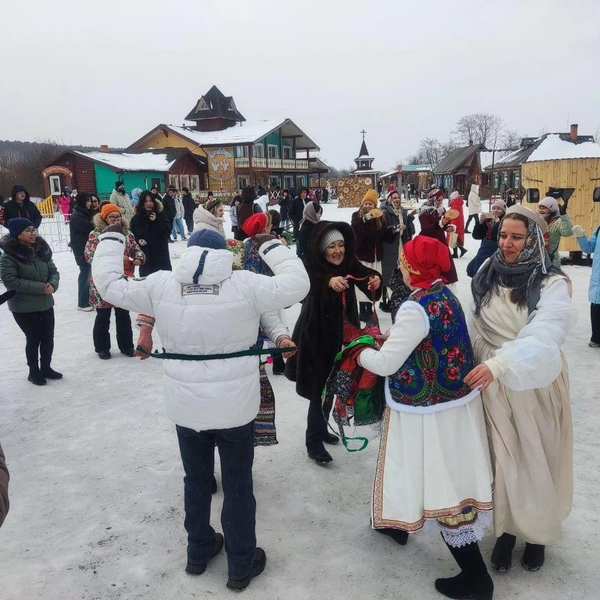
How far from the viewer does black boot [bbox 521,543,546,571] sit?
8.38 ft

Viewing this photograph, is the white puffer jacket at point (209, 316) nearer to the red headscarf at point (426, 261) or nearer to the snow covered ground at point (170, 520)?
the red headscarf at point (426, 261)

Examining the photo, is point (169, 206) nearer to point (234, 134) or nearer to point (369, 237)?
point (369, 237)

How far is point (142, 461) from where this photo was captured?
3.75 metres

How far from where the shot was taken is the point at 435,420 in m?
2.29

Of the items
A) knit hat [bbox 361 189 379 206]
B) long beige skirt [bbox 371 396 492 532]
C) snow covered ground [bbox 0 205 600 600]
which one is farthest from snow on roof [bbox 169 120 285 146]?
long beige skirt [bbox 371 396 492 532]

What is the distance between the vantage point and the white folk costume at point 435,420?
2.24 m

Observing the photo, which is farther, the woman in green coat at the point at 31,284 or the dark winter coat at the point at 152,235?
the dark winter coat at the point at 152,235

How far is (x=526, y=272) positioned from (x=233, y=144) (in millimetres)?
Answer: 35011

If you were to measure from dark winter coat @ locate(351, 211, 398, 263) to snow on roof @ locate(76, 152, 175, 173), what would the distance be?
25.9 meters

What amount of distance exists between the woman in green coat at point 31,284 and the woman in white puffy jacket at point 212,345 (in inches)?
109

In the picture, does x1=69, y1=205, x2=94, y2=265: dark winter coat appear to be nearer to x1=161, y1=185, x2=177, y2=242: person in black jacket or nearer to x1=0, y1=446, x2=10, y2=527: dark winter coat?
x1=161, y1=185, x2=177, y2=242: person in black jacket

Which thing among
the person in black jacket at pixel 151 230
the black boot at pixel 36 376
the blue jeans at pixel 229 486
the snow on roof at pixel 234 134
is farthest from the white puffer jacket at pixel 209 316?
the snow on roof at pixel 234 134

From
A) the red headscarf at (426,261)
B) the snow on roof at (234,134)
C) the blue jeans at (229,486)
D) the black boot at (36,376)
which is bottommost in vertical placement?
the black boot at (36,376)

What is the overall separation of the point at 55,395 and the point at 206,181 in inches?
1315
